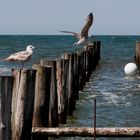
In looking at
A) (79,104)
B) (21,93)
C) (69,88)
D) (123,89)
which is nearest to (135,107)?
(79,104)

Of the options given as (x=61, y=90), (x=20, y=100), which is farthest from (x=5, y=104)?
(x=61, y=90)

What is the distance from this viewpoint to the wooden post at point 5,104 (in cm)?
700

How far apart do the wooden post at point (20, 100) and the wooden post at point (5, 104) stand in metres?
0.33

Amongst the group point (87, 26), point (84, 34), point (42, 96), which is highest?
point (87, 26)

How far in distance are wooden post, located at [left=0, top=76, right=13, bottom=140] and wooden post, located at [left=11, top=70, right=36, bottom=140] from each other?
1.08ft

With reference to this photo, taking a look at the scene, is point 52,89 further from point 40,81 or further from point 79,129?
point 79,129

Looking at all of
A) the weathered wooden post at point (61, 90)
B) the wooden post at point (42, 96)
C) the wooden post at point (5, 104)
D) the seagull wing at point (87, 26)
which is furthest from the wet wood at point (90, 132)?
the seagull wing at point (87, 26)

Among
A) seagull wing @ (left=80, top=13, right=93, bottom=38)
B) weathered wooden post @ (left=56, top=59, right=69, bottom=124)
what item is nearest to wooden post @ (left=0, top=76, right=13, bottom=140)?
weathered wooden post @ (left=56, top=59, right=69, bottom=124)

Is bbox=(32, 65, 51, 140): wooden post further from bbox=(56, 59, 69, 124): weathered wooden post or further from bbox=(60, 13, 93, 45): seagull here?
bbox=(60, 13, 93, 45): seagull

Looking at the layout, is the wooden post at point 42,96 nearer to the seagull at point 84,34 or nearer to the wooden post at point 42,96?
the wooden post at point 42,96

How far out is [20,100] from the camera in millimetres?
7586

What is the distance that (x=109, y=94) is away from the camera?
17.9 m

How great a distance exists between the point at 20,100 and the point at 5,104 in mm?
538

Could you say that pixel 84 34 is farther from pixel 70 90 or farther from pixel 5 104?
pixel 5 104
